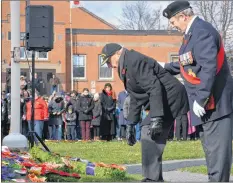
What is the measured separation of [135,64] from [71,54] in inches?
1756

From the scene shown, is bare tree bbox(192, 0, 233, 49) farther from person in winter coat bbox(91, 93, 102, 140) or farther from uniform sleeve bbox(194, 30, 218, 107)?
uniform sleeve bbox(194, 30, 218, 107)

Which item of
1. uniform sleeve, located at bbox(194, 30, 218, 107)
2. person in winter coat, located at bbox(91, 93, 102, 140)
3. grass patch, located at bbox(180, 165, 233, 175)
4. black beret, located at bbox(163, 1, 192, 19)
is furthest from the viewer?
person in winter coat, located at bbox(91, 93, 102, 140)

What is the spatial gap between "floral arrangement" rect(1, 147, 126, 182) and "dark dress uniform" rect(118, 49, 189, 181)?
1.77 m

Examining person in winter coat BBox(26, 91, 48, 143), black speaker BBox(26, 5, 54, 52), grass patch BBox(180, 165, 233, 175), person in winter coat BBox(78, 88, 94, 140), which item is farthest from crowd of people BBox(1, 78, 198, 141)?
grass patch BBox(180, 165, 233, 175)

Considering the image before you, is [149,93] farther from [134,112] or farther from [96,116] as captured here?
[96,116]

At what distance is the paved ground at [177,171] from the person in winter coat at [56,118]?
9151 millimetres

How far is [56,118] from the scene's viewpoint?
880 inches

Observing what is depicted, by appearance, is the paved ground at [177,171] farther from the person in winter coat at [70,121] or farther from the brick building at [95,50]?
the brick building at [95,50]

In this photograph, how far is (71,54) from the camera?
2035 inches

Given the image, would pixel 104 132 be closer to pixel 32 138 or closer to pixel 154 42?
pixel 32 138

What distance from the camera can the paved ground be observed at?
34.5 ft

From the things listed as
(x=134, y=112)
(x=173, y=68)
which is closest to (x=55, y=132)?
(x=134, y=112)

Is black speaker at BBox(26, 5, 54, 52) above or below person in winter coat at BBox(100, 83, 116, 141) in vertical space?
above

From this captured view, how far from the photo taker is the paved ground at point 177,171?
1051cm
